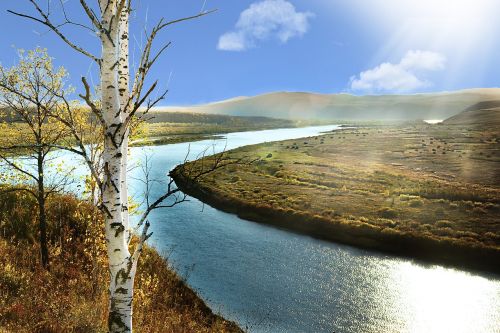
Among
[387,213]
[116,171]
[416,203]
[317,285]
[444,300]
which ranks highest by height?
[116,171]

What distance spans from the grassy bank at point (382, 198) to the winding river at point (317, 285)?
5.11 meters

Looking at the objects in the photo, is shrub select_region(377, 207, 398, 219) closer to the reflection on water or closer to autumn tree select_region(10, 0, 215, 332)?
the reflection on water

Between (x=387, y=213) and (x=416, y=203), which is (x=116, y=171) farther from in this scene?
(x=416, y=203)

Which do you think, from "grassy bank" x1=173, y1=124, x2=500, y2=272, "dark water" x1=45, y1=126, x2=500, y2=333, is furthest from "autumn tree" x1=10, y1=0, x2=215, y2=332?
"grassy bank" x1=173, y1=124, x2=500, y2=272

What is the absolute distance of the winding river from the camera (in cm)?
3069

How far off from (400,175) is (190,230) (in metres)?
57.4

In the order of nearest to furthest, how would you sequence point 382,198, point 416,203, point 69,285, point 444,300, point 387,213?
point 69,285 < point 444,300 < point 387,213 < point 416,203 < point 382,198

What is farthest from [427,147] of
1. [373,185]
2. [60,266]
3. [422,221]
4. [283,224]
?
[60,266]

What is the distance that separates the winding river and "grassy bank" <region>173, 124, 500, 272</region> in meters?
5.11

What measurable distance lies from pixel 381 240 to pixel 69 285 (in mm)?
41989

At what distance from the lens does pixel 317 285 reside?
36188mm

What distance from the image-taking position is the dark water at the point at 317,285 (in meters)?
30.7

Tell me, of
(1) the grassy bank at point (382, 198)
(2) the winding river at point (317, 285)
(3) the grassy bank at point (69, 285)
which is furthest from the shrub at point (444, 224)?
(3) the grassy bank at point (69, 285)

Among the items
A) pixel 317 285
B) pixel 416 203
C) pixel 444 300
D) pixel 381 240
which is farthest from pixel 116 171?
pixel 416 203
